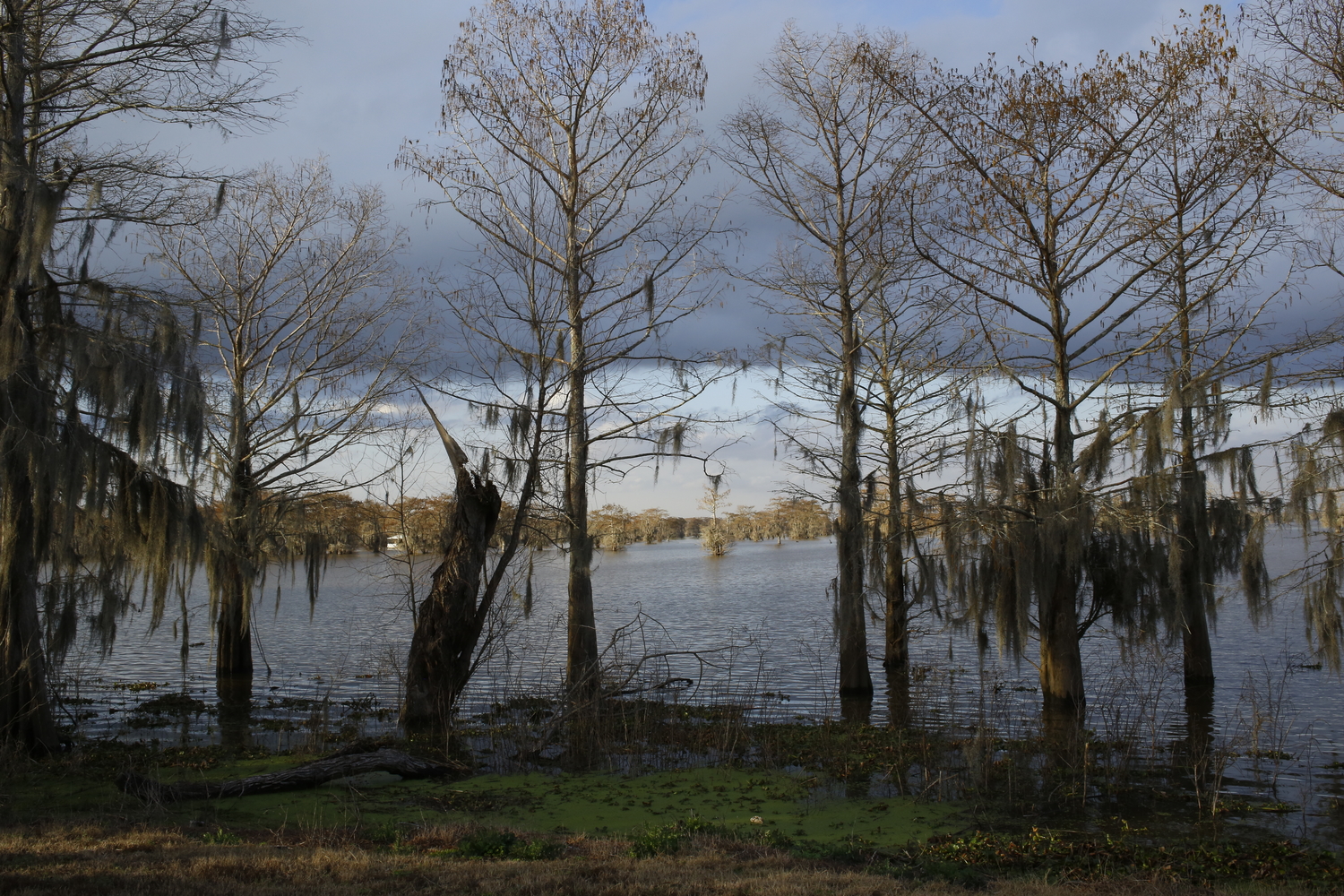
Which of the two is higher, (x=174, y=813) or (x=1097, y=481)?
(x=1097, y=481)

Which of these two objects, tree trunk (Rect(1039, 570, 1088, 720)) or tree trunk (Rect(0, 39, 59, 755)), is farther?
tree trunk (Rect(1039, 570, 1088, 720))

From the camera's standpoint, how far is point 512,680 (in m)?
16.3

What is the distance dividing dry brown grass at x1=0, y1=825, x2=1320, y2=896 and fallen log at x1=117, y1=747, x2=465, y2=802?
1.43 metres

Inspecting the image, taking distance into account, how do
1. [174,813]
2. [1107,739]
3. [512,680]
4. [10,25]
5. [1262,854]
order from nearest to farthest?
1. [1262,854]
2. [174,813]
3. [10,25]
4. [1107,739]
5. [512,680]

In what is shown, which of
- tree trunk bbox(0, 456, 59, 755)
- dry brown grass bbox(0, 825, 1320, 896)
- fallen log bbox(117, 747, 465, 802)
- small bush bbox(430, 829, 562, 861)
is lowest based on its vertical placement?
fallen log bbox(117, 747, 465, 802)

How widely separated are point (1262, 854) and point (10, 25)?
1202cm

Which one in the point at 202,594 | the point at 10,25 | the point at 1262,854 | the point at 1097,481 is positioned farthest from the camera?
the point at 202,594

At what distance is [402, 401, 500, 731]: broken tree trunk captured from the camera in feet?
38.8

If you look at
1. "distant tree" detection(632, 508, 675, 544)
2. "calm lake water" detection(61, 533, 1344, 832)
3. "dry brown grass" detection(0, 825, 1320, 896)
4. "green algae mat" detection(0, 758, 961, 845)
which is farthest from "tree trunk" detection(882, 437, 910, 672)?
"distant tree" detection(632, 508, 675, 544)

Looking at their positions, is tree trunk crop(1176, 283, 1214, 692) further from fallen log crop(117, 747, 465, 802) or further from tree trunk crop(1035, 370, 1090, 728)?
fallen log crop(117, 747, 465, 802)

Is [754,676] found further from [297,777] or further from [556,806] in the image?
[297,777]

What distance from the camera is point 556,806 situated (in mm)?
8164

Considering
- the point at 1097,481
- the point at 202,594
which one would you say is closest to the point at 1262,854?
the point at 1097,481

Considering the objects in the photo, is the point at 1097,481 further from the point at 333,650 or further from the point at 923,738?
the point at 333,650
